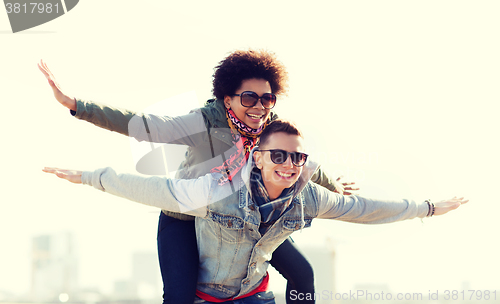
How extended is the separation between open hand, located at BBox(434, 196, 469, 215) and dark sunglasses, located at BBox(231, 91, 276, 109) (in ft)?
5.57

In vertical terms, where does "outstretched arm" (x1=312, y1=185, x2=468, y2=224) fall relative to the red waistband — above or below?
above

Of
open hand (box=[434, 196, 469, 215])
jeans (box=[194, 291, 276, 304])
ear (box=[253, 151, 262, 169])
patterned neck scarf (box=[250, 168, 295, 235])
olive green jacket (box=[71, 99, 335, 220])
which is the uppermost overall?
olive green jacket (box=[71, 99, 335, 220])

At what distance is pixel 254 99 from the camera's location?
3.65m

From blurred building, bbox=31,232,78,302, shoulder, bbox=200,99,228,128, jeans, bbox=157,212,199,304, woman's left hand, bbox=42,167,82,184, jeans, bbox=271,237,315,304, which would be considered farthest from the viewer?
blurred building, bbox=31,232,78,302

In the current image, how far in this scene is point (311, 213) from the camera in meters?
3.39

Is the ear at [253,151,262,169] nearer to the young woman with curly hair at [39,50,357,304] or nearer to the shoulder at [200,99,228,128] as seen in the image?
the young woman with curly hair at [39,50,357,304]

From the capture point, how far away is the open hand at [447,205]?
388 cm

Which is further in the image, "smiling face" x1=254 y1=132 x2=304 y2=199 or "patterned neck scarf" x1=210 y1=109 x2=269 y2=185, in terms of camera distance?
"patterned neck scarf" x1=210 y1=109 x2=269 y2=185

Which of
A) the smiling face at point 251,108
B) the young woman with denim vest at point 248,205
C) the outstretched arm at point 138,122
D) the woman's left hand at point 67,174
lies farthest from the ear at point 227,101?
the woman's left hand at point 67,174

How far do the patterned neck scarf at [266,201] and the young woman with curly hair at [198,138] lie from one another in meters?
0.21

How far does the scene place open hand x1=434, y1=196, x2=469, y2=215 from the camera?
3885 mm

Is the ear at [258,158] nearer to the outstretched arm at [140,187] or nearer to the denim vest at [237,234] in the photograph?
the denim vest at [237,234]

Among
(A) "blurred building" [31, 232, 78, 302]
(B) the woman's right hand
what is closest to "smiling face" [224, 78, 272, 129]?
(B) the woman's right hand

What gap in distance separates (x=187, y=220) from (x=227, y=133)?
74 cm
